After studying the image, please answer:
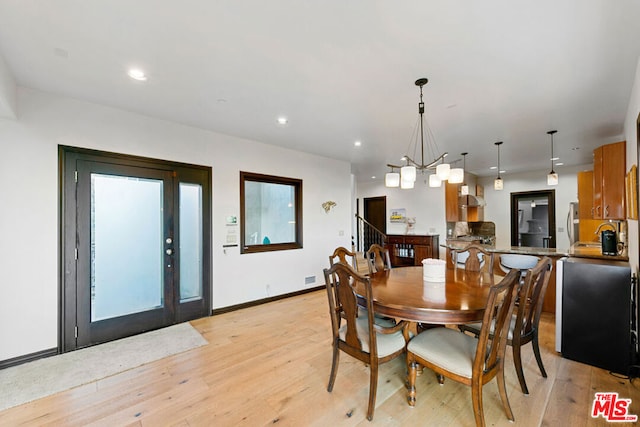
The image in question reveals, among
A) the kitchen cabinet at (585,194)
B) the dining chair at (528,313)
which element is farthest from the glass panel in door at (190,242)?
the kitchen cabinet at (585,194)

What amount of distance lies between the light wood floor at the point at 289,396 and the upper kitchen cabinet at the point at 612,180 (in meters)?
1.92

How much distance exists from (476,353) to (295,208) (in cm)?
392

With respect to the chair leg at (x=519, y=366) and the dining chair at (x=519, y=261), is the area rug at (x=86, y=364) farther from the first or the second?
the dining chair at (x=519, y=261)

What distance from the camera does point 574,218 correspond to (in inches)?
261

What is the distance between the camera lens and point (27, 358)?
268 cm

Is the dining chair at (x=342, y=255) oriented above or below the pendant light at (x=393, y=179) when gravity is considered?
below

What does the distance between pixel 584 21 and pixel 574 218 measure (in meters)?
6.66

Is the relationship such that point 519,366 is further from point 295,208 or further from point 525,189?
point 525,189

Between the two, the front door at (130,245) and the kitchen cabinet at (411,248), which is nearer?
the front door at (130,245)

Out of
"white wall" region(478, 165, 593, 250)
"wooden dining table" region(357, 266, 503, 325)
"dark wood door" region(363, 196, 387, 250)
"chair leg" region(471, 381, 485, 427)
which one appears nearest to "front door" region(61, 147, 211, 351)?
"wooden dining table" region(357, 266, 503, 325)

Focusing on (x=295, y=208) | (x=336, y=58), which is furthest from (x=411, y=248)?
(x=336, y=58)

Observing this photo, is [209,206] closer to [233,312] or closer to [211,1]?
[233,312]

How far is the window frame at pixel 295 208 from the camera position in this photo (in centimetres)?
436

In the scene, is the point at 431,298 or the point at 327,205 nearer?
the point at 431,298
